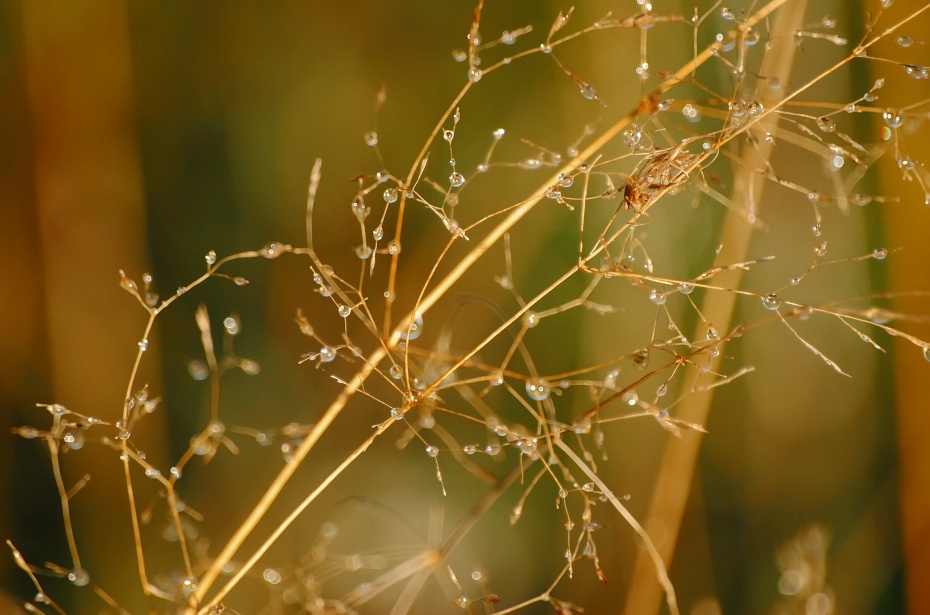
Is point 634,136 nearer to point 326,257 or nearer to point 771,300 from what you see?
point 771,300

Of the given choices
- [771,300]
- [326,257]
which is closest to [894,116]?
[771,300]

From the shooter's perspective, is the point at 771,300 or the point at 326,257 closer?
the point at 771,300

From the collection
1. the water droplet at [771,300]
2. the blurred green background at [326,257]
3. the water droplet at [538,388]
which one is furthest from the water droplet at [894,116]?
the blurred green background at [326,257]

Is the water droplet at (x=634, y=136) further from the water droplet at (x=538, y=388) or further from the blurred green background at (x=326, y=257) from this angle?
the blurred green background at (x=326, y=257)

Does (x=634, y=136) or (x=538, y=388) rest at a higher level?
(x=634, y=136)

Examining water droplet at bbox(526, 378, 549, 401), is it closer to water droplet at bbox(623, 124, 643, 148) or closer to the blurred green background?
water droplet at bbox(623, 124, 643, 148)

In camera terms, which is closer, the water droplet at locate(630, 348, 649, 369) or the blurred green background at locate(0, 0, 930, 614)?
the water droplet at locate(630, 348, 649, 369)

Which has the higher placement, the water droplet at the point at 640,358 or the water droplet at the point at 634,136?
the water droplet at the point at 634,136

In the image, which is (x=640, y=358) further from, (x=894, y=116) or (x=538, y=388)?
(x=894, y=116)

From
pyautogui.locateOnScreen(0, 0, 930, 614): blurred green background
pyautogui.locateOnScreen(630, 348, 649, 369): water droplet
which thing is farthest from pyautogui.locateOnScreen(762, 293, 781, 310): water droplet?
pyautogui.locateOnScreen(0, 0, 930, 614): blurred green background

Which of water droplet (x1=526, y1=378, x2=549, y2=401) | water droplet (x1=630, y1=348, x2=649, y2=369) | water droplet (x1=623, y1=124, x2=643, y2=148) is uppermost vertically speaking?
water droplet (x1=623, y1=124, x2=643, y2=148)
